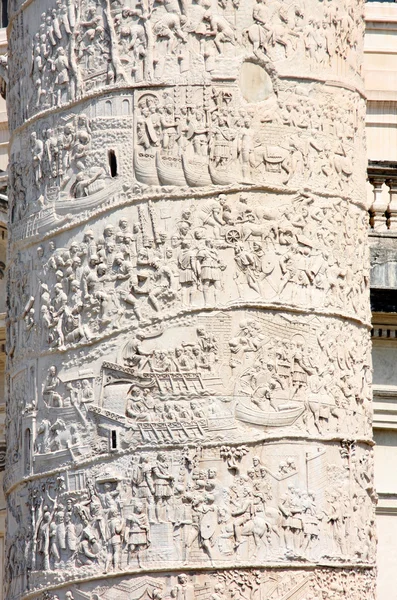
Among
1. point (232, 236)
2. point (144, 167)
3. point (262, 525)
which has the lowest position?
point (262, 525)

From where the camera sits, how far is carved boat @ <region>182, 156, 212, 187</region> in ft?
32.3

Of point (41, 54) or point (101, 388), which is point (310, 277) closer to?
point (101, 388)

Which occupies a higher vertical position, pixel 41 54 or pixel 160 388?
pixel 41 54

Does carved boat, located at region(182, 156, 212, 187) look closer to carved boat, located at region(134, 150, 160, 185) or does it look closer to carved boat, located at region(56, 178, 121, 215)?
carved boat, located at region(134, 150, 160, 185)

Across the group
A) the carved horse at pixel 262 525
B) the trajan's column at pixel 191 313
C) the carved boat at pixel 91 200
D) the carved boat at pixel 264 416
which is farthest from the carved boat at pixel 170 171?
the carved horse at pixel 262 525

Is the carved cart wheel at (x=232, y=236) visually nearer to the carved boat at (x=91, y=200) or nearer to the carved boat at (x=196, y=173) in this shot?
the carved boat at (x=196, y=173)

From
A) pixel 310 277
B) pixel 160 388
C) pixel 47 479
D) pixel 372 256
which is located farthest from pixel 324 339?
pixel 372 256

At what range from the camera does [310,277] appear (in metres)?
9.91

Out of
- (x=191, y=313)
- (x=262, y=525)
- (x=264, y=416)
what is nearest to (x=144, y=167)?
(x=191, y=313)

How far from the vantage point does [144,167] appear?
993 centimetres

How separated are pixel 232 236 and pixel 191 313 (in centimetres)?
47

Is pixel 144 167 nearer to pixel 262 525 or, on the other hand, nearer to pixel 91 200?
pixel 91 200

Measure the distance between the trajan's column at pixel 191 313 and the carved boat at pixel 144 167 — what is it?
11 mm

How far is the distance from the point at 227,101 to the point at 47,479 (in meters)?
2.26
